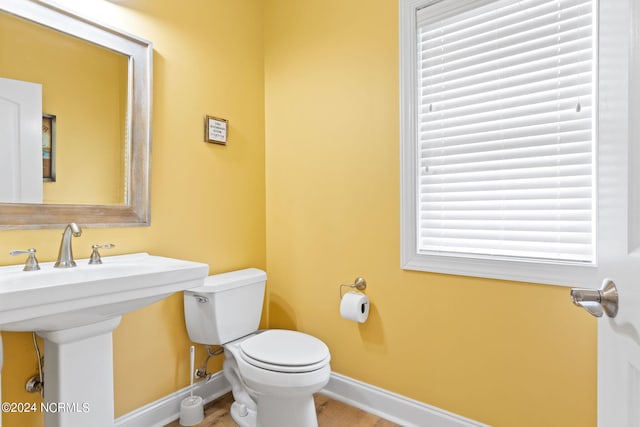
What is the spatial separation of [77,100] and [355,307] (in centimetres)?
157

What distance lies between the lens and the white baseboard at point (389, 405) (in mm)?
1541

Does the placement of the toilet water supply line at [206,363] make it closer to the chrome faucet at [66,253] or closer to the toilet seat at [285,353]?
the toilet seat at [285,353]

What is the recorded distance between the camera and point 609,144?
601mm

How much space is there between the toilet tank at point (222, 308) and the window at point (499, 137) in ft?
2.80

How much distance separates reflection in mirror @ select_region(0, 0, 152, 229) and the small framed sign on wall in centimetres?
32

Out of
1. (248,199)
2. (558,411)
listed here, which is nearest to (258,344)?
(248,199)

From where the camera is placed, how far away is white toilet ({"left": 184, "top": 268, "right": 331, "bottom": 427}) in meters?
1.36

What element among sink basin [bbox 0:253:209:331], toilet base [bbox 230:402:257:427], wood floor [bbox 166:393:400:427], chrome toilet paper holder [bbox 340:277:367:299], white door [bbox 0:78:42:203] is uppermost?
white door [bbox 0:78:42:203]

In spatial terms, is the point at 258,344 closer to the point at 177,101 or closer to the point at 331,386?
the point at 331,386

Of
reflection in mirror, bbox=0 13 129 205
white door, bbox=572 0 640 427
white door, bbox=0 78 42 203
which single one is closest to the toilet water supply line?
reflection in mirror, bbox=0 13 129 205

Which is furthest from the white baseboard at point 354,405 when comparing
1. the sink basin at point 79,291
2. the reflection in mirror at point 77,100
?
the reflection in mirror at point 77,100

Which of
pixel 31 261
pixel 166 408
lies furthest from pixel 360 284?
pixel 31 261

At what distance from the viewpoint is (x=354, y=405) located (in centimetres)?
180

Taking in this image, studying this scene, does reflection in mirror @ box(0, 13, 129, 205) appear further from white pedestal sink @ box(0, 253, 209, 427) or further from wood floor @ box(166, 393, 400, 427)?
wood floor @ box(166, 393, 400, 427)
